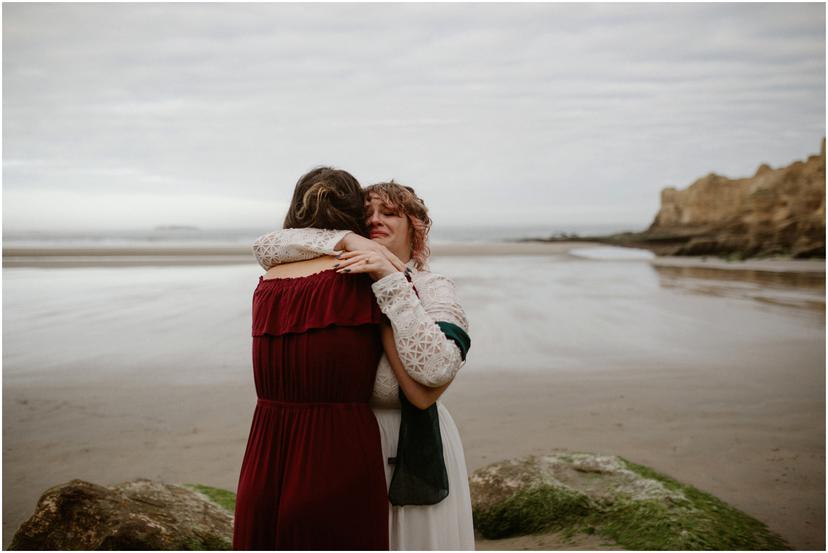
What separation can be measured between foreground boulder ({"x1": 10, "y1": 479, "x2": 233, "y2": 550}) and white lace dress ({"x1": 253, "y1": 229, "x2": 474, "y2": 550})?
2.08 metres

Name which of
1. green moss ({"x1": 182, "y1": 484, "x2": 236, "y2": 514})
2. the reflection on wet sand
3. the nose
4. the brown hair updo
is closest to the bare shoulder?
the brown hair updo

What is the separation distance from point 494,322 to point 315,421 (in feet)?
37.1

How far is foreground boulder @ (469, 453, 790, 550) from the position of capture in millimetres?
4551

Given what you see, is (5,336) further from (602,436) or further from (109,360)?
(602,436)

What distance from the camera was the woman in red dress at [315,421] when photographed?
2535 millimetres

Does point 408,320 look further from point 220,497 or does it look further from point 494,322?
point 494,322

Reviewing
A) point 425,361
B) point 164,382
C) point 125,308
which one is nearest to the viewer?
point 425,361

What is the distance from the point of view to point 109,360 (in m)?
10.4

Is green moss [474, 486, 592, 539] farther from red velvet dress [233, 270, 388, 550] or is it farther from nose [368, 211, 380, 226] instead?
nose [368, 211, 380, 226]

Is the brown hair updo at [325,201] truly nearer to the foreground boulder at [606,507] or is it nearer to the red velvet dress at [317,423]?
the red velvet dress at [317,423]

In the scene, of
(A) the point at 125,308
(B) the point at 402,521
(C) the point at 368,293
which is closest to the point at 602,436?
(B) the point at 402,521

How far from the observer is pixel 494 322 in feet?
44.9

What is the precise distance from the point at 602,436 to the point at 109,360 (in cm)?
735

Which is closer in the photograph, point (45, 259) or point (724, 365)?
point (724, 365)
